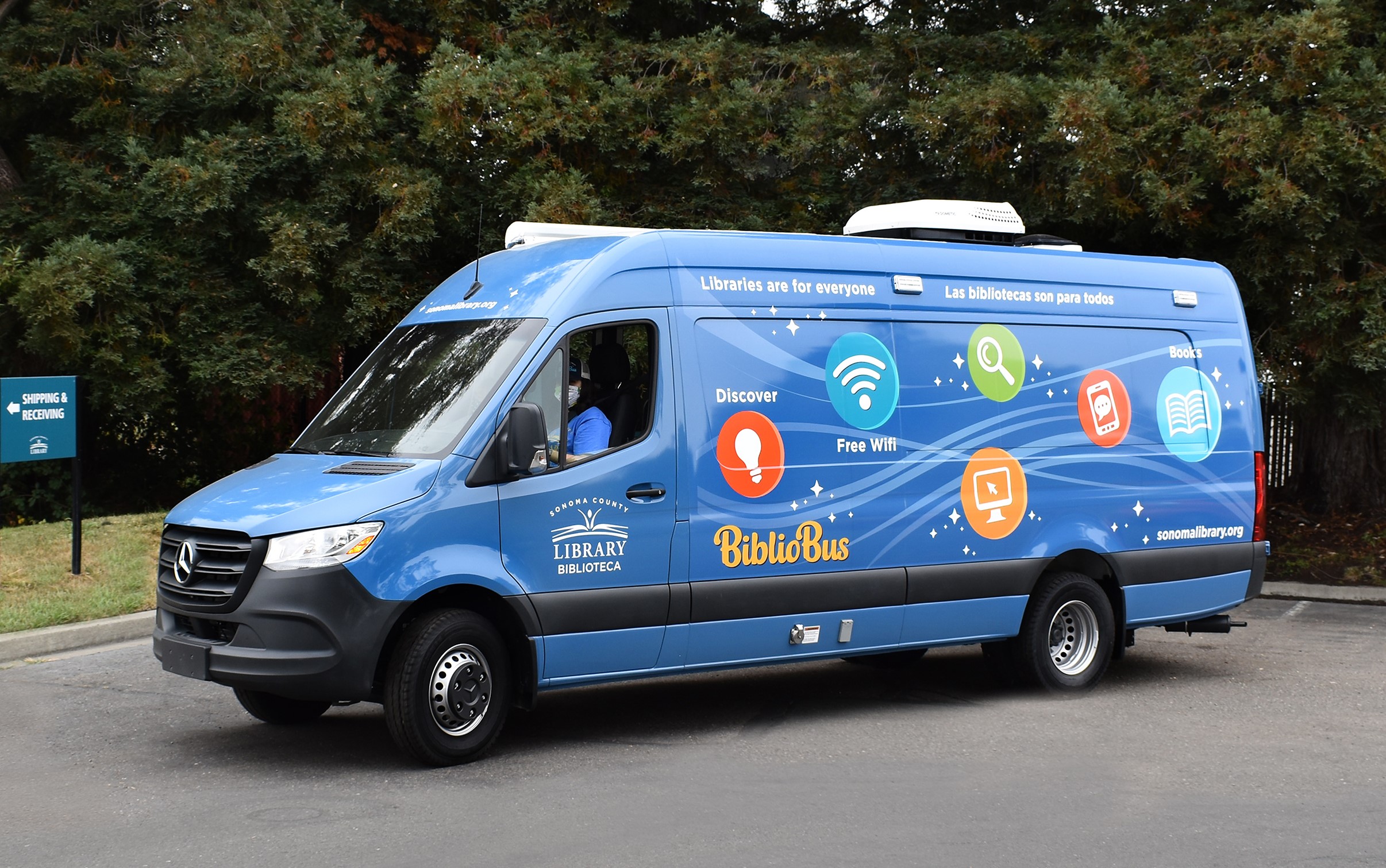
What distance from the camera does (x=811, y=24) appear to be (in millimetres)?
18922

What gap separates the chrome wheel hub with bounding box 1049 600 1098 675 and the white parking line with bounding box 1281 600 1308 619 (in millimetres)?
4435

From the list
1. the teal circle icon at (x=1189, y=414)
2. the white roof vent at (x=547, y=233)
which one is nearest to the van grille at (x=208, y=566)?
the white roof vent at (x=547, y=233)

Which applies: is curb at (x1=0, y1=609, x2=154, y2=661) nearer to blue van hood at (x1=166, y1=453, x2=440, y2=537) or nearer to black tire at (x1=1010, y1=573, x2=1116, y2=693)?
blue van hood at (x1=166, y1=453, x2=440, y2=537)

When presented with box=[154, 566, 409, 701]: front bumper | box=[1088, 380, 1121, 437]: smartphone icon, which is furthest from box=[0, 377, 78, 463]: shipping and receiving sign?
box=[1088, 380, 1121, 437]: smartphone icon

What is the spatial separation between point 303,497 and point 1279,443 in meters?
15.3

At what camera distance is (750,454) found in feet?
25.4

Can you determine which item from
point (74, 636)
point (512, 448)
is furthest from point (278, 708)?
point (74, 636)

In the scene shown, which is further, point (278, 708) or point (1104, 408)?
point (1104, 408)

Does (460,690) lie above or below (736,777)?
above

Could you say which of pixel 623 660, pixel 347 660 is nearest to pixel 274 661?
pixel 347 660

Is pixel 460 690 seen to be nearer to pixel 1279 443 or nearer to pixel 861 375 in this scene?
pixel 861 375

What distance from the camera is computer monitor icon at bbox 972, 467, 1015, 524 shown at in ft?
28.3

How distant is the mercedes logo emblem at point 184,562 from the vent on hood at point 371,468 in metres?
0.72

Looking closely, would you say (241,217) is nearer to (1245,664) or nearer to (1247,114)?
(1247,114)
